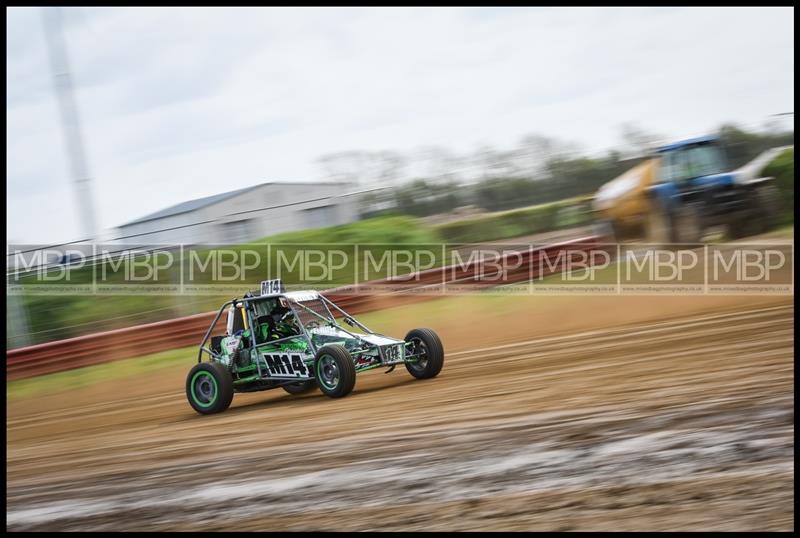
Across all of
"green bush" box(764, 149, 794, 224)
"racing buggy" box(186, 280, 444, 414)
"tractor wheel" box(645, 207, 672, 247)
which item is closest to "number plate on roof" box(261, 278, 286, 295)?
"racing buggy" box(186, 280, 444, 414)

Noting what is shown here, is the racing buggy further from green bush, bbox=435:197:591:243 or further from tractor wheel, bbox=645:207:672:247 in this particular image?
tractor wheel, bbox=645:207:672:247

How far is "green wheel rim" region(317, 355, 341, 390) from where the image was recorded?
791 cm

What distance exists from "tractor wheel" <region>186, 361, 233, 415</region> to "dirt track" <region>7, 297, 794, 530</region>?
149 mm

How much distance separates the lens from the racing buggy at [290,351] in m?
8.02

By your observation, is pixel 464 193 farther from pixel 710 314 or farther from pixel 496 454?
pixel 496 454

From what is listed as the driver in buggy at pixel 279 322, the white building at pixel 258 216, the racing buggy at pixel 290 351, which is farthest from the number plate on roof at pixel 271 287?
the white building at pixel 258 216

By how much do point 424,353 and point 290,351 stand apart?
51.2 inches

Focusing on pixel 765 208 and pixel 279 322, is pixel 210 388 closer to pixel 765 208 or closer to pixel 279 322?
pixel 279 322

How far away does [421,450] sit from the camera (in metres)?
5.91

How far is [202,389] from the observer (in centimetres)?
866

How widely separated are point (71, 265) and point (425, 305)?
530cm

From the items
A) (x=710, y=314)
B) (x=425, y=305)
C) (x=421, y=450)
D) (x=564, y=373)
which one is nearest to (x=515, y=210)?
(x=425, y=305)

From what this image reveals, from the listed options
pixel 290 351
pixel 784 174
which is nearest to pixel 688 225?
pixel 784 174

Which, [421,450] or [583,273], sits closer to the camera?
[421,450]
